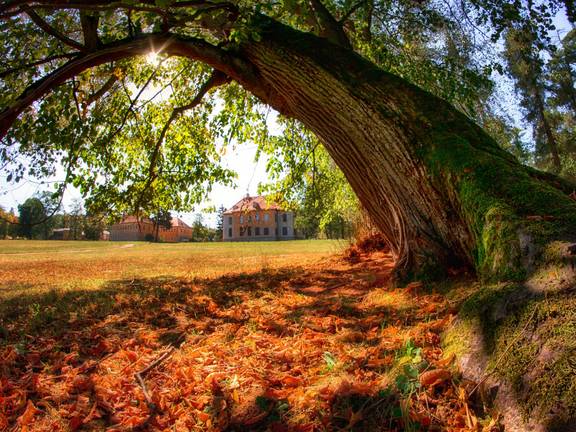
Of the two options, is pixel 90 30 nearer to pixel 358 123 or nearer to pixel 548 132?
pixel 358 123

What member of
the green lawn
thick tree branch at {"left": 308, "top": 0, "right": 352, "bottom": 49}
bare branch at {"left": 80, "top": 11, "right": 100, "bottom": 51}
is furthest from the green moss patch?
the green lawn

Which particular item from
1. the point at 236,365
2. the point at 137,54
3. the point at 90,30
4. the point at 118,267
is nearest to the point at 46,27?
the point at 90,30

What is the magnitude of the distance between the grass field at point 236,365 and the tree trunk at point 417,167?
59 centimetres

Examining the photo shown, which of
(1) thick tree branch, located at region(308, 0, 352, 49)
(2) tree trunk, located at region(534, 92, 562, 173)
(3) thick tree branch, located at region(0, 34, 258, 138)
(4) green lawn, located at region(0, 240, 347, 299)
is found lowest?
(4) green lawn, located at region(0, 240, 347, 299)

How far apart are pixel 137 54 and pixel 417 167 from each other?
3.98m

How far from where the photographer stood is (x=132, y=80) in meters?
8.69

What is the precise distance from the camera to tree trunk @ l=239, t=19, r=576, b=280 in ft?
8.34

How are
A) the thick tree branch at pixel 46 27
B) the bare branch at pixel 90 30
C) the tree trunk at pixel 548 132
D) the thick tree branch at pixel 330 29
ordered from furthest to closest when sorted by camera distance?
the tree trunk at pixel 548 132 < the thick tree branch at pixel 330 29 < the bare branch at pixel 90 30 < the thick tree branch at pixel 46 27

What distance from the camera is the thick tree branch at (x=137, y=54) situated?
429 cm

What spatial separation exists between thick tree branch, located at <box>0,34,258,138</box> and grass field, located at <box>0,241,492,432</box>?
2453 mm

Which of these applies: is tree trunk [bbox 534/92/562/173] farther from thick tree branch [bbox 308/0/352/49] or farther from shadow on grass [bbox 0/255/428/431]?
shadow on grass [bbox 0/255/428/431]

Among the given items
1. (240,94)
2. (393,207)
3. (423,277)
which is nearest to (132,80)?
(240,94)

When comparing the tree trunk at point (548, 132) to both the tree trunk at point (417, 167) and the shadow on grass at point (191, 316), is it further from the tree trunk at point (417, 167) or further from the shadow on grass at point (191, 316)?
the tree trunk at point (417, 167)

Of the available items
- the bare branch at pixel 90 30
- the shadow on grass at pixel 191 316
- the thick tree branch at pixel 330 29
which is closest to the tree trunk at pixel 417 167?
the shadow on grass at pixel 191 316
